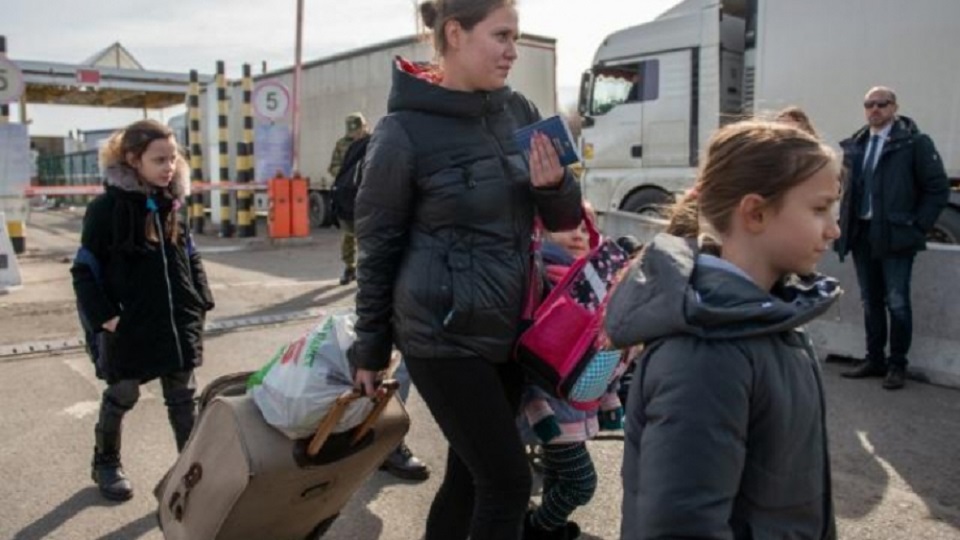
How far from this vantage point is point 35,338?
7.21 metres

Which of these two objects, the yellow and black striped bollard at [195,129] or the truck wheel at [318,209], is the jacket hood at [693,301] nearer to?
the yellow and black striped bollard at [195,129]

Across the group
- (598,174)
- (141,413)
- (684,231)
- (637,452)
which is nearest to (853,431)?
(684,231)

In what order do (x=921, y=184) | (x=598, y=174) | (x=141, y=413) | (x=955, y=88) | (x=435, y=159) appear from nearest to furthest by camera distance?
(x=435, y=159) < (x=141, y=413) < (x=921, y=184) < (x=955, y=88) < (x=598, y=174)

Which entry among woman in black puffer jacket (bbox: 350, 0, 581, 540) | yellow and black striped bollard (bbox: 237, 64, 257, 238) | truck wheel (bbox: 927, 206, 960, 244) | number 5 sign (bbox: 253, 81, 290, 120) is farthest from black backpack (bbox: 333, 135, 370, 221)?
yellow and black striped bollard (bbox: 237, 64, 257, 238)

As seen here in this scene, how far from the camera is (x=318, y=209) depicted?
19.0m

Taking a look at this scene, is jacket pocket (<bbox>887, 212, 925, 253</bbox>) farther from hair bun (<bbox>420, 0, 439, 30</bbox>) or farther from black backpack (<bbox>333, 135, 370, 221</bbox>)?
hair bun (<bbox>420, 0, 439, 30</bbox>)

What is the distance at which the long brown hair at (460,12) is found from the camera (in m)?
2.34

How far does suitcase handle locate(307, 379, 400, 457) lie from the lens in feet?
8.21

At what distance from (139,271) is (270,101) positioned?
11.0 meters

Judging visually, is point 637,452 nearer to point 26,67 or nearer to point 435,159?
point 435,159

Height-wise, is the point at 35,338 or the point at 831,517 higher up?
the point at 831,517

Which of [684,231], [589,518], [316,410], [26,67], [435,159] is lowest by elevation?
[589,518]

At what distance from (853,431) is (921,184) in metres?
1.87

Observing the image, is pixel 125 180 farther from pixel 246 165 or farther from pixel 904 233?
pixel 246 165
